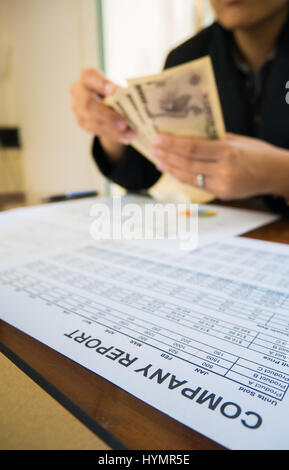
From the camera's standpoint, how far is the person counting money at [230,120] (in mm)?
576

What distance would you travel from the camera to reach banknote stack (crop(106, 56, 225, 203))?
483 mm

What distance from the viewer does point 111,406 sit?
175mm

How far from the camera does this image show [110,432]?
0.16m

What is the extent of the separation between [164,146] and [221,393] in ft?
1.61

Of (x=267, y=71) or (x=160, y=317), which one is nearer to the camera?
(x=160, y=317)

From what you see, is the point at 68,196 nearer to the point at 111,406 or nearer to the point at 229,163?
the point at 229,163

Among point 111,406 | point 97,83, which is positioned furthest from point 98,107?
point 111,406

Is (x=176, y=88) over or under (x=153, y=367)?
over

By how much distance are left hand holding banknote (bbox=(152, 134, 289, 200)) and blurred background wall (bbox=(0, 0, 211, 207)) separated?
56.4 inches

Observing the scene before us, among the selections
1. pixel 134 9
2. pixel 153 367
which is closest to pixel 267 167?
pixel 153 367

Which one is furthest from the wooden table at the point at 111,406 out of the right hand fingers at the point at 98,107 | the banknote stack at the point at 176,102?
the right hand fingers at the point at 98,107

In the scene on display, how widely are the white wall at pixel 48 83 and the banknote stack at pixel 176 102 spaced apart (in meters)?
1.78

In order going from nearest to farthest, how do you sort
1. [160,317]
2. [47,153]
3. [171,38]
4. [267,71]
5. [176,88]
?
[160,317]
[176,88]
[267,71]
[171,38]
[47,153]
